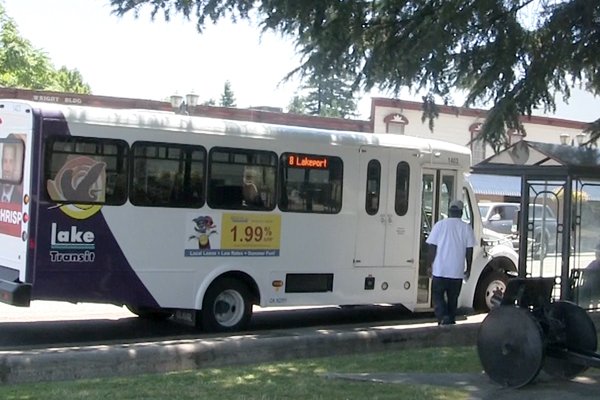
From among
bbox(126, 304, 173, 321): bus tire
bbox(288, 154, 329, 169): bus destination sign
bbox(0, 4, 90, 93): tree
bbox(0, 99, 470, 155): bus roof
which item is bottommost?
bbox(126, 304, 173, 321): bus tire

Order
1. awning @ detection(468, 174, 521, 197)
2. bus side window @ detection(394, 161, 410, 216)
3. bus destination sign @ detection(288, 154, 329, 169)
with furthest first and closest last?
awning @ detection(468, 174, 521, 197) < bus side window @ detection(394, 161, 410, 216) < bus destination sign @ detection(288, 154, 329, 169)

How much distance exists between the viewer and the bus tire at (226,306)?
1079 centimetres

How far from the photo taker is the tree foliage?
345 inches

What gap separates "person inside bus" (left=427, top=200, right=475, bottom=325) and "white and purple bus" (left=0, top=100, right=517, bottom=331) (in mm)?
1275

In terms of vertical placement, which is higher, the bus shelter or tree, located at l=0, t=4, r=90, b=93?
tree, located at l=0, t=4, r=90, b=93

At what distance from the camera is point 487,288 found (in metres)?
13.4

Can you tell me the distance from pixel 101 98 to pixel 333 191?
19.3 metres

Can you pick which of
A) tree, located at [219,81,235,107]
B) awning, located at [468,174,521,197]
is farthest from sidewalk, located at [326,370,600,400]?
tree, located at [219,81,235,107]

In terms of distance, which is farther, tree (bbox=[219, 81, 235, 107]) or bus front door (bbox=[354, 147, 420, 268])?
tree (bbox=[219, 81, 235, 107])

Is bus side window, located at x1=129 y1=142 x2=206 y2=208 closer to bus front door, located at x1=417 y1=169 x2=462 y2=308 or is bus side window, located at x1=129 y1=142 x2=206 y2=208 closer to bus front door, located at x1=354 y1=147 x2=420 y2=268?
bus front door, located at x1=354 y1=147 x2=420 y2=268

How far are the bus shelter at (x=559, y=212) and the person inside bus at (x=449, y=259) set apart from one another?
108 cm

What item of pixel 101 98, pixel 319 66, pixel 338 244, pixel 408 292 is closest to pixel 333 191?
pixel 338 244

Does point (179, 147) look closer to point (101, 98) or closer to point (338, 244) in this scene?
point (338, 244)

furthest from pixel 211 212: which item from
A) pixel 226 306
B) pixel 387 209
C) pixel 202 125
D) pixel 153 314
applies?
pixel 387 209
